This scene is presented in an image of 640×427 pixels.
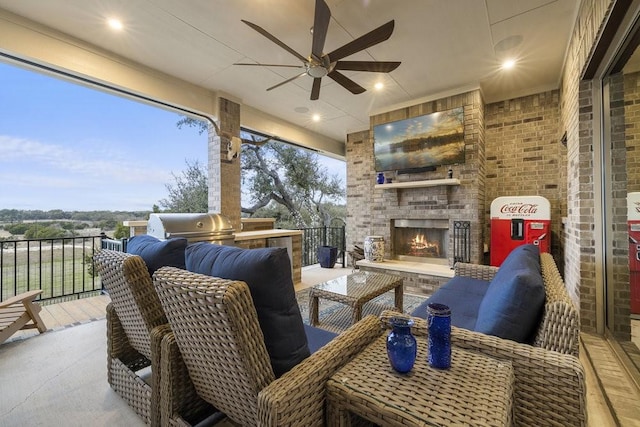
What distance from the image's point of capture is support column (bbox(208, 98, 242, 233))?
3912 millimetres

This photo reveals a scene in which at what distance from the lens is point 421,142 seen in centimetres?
404

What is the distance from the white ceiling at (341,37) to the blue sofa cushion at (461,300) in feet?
7.75

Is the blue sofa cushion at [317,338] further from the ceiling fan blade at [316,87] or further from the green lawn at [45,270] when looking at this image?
the green lawn at [45,270]

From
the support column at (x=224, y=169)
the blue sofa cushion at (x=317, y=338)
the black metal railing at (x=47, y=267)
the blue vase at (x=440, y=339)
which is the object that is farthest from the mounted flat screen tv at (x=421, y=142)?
the black metal railing at (x=47, y=267)

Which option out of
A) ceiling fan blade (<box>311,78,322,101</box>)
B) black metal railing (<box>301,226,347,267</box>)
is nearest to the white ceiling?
ceiling fan blade (<box>311,78,322,101</box>)

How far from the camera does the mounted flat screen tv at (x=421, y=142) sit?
379 cm

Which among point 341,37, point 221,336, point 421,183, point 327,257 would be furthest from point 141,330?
point 327,257

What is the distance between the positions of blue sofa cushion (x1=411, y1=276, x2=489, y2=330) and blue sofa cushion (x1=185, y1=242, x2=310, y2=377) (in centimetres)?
107

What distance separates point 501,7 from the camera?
7.72ft

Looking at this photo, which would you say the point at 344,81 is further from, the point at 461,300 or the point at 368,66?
the point at 461,300

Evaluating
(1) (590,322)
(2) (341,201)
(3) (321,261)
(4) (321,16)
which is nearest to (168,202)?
(3) (321,261)

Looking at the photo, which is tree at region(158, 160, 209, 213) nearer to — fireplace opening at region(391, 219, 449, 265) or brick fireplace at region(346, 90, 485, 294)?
brick fireplace at region(346, 90, 485, 294)

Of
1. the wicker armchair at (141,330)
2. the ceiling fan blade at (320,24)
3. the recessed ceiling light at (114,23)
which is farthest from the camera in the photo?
the recessed ceiling light at (114,23)

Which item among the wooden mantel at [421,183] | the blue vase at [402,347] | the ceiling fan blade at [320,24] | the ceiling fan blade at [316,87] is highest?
the ceiling fan blade at [320,24]
